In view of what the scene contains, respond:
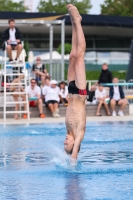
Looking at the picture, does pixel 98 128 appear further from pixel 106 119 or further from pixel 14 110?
pixel 14 110

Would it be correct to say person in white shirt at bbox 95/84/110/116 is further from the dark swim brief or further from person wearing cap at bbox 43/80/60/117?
the dark swim brief

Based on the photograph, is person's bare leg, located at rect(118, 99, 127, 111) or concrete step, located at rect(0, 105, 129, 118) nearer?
concrete step, located at rect(0, 105, 129, 118)

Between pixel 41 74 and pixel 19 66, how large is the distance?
2186 millimetres

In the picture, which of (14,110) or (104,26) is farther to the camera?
(104,26)

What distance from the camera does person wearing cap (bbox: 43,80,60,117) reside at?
20641mm

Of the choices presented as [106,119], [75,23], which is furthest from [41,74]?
[75,23]

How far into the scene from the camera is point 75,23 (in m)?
9.23

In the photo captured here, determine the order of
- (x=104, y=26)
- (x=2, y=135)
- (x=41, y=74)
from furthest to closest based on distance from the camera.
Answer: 1. (x=104, y=26)
2. (x=41, y=74)
3. (x=2, y=135)

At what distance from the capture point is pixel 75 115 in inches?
357

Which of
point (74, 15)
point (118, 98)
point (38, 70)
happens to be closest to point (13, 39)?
point (38, 70)

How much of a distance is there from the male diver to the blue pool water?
358 millimetres

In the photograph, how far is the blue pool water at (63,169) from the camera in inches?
278

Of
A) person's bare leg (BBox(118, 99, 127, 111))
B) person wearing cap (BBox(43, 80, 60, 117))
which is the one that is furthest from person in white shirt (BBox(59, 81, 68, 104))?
person's bare leg (BBox(118, 99, 127, 111))

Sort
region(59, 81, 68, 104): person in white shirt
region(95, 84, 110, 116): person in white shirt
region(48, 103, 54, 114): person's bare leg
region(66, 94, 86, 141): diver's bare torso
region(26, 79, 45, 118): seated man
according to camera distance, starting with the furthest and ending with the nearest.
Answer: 1. region(59, 81, 68, 104): person in white shirt
2. region(95, 84, 110, 116): person in white shirt
3. region(48, 103, 54, 114): person's bare leg
4. region(26, 79, 45, 118): seated man
5. region(66, 94, 86, 141): diver's bare torso
